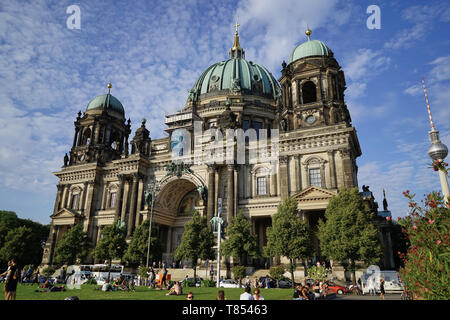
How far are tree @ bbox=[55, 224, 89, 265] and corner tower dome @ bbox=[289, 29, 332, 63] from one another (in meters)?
37.2

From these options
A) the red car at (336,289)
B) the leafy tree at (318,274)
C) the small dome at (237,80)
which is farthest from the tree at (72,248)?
the red car at (336,289)

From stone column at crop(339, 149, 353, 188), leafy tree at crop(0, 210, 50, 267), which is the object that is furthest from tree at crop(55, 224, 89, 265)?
stone column at crop(339, 149, 353, 188)

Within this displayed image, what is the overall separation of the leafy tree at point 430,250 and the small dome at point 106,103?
5624cm

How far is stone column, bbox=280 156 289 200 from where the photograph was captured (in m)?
38.4

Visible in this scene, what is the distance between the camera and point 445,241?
763 cm

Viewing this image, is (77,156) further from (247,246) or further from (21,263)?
(247,246)

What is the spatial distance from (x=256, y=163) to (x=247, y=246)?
12498mm

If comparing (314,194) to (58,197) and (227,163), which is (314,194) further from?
(58,197)

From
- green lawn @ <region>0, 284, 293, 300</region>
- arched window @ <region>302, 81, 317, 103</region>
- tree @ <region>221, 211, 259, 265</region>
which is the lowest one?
green lawn @ <region>0, 284, 293, 300</region>

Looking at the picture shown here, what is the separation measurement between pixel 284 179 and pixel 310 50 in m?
18.0

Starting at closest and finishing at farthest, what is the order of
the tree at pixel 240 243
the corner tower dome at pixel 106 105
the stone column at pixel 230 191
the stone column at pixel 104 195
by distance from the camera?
the tree at pixel 240 243 < the stone column at pixel 230 191 < the stone column at pixel 104 195 < the corner tower dome at pixel 106 105

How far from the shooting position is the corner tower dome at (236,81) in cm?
5916

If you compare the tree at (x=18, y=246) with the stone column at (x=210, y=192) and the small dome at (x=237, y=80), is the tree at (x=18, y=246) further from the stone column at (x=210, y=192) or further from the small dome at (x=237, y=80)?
the small dome at (x=237, y=80)

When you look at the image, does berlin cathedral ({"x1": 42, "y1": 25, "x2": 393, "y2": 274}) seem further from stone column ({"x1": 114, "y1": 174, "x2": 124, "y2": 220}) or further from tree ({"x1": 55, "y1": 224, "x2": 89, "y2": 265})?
tree ({"x1": 55, "y1": 224, "x2": 89, "y2": 265})
